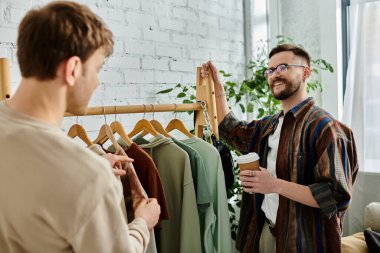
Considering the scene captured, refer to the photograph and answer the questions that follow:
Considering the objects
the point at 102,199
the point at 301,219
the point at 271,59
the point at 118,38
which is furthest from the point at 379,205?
the point at 102,199

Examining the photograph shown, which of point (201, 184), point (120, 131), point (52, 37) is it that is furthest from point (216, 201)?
point (52, 37)

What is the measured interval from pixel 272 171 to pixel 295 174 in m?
0.13

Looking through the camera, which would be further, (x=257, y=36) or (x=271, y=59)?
(x=257, y=36)

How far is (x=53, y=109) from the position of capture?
921 mm

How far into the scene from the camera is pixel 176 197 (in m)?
1.70

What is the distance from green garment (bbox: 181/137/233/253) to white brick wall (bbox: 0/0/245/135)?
0.73 metres

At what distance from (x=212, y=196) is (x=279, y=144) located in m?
0.41

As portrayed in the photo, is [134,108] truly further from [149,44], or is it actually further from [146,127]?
[149,44]

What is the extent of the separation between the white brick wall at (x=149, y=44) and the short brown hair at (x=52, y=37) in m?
1.15

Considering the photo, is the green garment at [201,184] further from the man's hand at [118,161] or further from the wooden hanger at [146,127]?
the man's hand at [118,161]

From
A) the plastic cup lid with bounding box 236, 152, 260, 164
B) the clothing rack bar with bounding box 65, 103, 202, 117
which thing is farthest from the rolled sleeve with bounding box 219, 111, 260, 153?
the plastic cup lid with bounding box 236, 152, 260, 164

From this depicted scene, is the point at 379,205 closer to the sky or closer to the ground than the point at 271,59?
closer to the ground

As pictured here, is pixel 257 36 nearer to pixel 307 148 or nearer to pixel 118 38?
pixel 118 38

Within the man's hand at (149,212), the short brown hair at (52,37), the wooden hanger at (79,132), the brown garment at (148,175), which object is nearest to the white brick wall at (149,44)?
the wooden hanger at (79,132)
